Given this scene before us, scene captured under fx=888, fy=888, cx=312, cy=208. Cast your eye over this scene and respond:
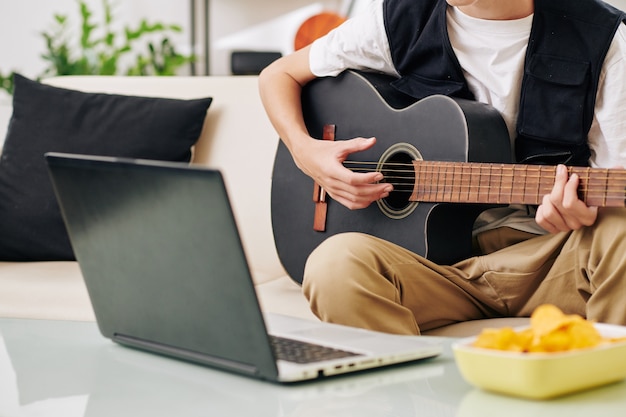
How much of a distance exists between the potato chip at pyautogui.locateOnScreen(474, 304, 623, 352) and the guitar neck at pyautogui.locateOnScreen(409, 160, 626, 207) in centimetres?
54

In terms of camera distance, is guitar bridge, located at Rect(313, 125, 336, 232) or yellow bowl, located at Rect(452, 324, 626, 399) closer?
yellow bowl, located at Rect(452, 324, 626, 399)

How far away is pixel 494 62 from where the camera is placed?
5.25 ft

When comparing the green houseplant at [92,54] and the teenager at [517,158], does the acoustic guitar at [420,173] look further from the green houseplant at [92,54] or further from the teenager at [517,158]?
the green houseplant at [92,54]

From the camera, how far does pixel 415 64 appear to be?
1711mm

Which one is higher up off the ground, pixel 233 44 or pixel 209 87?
pixel 209 87

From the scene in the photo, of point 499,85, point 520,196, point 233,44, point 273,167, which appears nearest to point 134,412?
point 520,196

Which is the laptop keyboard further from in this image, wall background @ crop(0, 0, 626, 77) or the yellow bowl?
wall background @ crop(0, 0, 626, 77)

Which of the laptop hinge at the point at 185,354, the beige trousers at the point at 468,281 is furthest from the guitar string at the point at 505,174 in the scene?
the laptop hinge at the point at 185,354

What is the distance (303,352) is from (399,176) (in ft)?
2.42

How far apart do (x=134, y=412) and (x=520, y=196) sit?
0.81m

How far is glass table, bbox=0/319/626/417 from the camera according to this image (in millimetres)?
785

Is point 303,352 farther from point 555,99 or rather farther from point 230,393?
point 555,99

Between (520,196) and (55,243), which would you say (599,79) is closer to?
(520,196)

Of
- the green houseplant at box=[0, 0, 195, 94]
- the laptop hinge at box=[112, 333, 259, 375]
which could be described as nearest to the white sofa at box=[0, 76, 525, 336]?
the laptop hinge at box=[112, 333, 259, 375]
